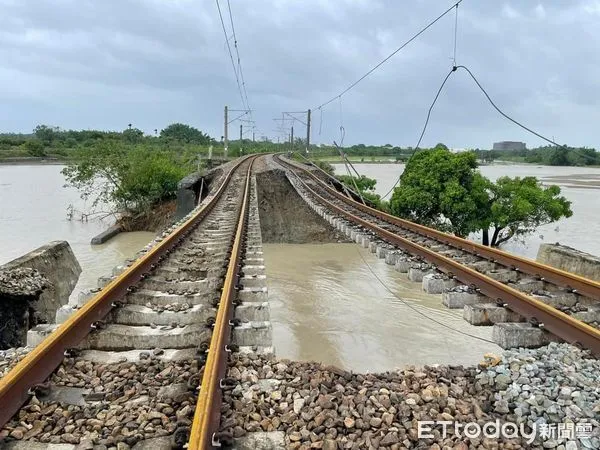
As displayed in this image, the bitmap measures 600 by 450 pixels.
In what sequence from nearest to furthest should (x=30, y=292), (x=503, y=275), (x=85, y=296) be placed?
(x=85, y=296)
(x=503, y=275)
(x=30, y=292)

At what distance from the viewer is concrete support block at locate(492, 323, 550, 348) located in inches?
166

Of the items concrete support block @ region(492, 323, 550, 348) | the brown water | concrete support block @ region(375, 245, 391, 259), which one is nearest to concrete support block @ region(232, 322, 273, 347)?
concrete support block @ region(492, 323, 550, 348)

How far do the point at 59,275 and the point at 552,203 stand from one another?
768 inches

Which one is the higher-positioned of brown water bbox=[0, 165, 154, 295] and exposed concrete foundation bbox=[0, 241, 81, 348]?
exposed concrete foundation bbox=[0, 241, 81, 348]

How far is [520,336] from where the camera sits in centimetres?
421

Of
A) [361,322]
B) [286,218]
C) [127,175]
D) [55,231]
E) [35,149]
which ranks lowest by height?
[55,231]

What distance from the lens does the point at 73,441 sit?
8.85 ft

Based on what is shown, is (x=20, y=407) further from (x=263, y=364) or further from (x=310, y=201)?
(x=310, y=201)

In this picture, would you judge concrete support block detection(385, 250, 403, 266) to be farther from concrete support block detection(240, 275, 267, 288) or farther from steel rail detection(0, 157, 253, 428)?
steel rail detection(0, 157, 253, 428)

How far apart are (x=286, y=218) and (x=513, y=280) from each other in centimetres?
1591

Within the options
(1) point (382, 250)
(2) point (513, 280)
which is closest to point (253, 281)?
(2) point (513, 280)

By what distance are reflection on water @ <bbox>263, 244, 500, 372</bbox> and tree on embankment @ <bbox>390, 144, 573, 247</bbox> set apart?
626 cm

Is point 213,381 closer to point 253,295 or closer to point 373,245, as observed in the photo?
point 253,295

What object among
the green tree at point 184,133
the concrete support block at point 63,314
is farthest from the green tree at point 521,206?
the green tree at point 184,133
